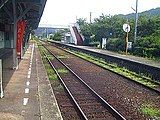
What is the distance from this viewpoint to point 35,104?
1038 cm

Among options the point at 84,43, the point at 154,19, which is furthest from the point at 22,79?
the point at 84,43

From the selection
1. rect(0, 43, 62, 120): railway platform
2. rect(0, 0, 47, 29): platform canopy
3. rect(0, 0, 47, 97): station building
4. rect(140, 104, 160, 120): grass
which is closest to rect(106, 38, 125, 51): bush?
rect(0, 0, 47, 97): station building

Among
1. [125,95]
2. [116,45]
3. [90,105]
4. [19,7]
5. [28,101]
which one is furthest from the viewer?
[116,45]

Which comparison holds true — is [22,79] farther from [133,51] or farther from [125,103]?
[133,51]

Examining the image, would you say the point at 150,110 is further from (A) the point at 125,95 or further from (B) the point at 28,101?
(B) the point at 28,101

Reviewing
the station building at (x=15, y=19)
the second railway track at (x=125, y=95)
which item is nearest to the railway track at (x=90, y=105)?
the second railway track at (x=125, y=95)

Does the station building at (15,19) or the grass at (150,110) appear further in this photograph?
the station building at (15,19)

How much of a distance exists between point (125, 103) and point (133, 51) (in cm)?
2456

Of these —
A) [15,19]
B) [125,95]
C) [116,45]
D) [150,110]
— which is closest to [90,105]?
[150,110]

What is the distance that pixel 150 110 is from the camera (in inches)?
397

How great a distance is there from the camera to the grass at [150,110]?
9602 millimetres

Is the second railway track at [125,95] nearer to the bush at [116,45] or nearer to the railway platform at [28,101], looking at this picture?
the railway platform at [28,101]

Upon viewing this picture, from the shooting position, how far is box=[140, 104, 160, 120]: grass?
9.60 m

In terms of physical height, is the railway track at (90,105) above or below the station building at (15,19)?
below
